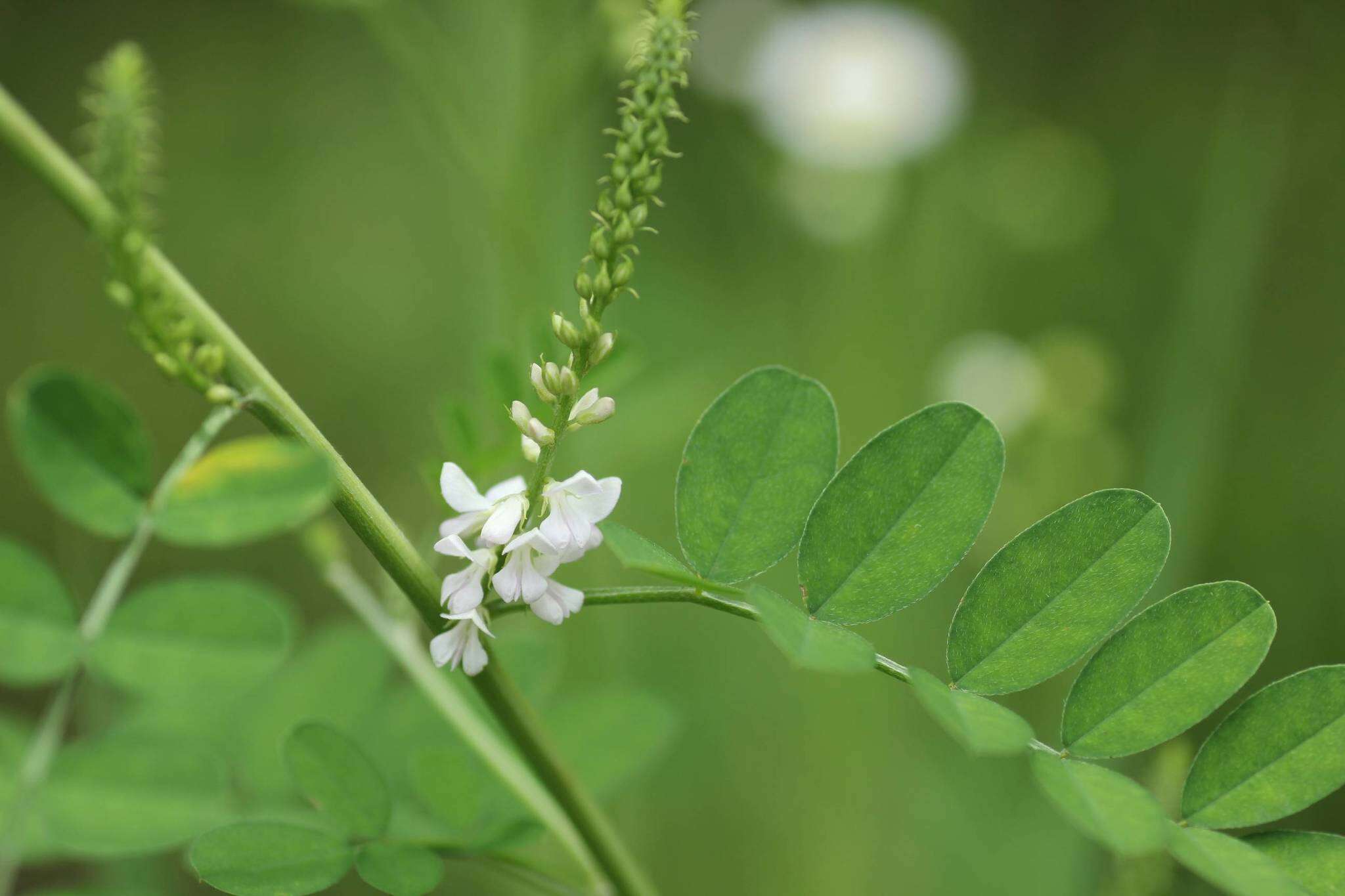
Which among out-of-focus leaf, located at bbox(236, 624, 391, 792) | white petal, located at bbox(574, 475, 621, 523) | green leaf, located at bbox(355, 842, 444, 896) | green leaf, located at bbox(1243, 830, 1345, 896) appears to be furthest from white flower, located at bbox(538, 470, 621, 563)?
out-of-focus leaf, located at bbox(236, 624, 391, 792)

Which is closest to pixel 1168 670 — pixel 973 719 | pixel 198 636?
pixel 973 719

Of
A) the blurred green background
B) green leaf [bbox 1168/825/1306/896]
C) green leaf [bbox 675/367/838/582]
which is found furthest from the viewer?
the blurred green background

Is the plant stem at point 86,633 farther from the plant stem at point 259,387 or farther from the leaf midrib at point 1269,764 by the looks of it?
the leaf midrib at point 1269,764

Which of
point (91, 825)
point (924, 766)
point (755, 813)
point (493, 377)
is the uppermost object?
point (493, 377)

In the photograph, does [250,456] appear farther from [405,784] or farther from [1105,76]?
[1105,76]

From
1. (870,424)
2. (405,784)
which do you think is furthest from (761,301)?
(405,784)

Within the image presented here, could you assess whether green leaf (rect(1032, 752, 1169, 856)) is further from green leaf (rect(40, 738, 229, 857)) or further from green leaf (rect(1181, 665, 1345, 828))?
green leaf (rect(40, 738, 229, 857))

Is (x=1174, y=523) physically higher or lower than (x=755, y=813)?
higher
